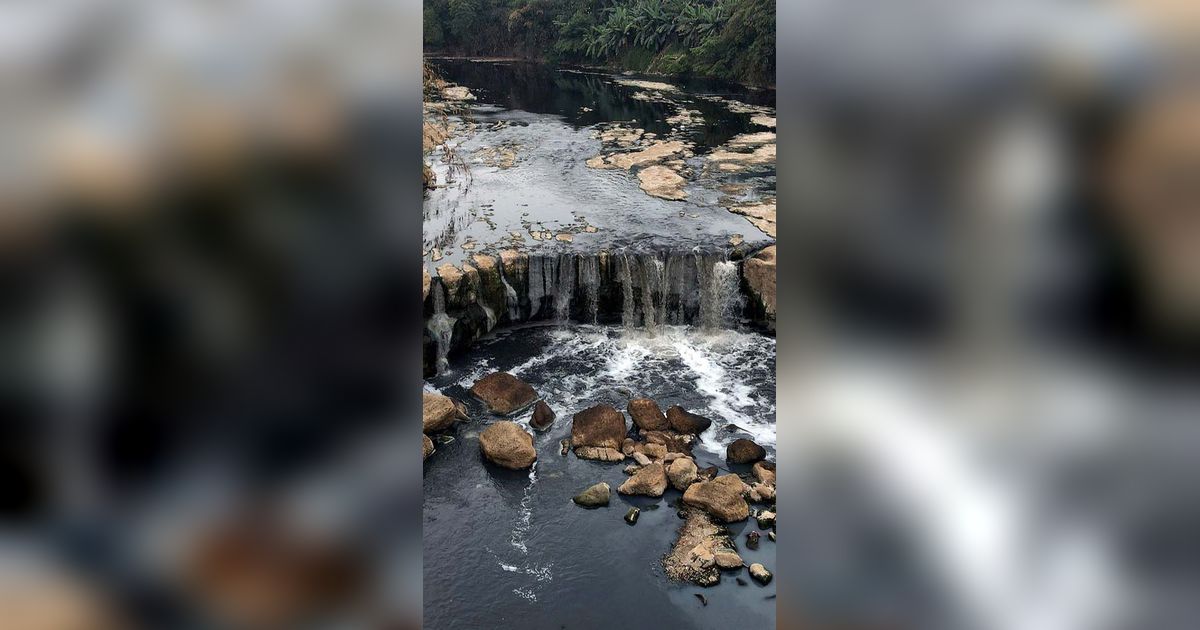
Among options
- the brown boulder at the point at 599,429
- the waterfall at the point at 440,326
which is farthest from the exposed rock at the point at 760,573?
the waterfall at the point at 440,326

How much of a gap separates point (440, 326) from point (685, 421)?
426cm

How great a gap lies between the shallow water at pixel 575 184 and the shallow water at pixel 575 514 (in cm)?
234

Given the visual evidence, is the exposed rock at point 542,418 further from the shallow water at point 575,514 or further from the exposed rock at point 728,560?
the exposed rock at point 728,560

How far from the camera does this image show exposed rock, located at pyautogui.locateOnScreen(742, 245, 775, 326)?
13812 millimetres

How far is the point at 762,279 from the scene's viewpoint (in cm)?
1382

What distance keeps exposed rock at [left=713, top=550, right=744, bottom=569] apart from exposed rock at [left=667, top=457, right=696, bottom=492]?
3.99 feet

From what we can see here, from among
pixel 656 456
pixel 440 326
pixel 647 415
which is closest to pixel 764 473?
pixel 656 456

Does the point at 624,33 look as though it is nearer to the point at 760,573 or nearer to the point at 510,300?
the point at 510,300

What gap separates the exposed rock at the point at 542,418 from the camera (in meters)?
10.8
